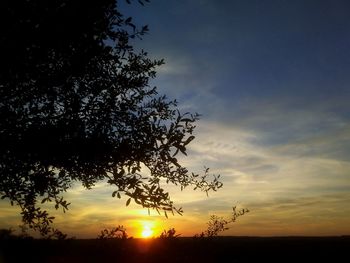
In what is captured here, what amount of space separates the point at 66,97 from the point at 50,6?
2.92m

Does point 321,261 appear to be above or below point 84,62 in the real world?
below

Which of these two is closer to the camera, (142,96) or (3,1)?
(3,1)

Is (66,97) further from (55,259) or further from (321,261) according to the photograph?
(321,261)

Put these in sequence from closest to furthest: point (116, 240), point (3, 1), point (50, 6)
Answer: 1. point (3, 1)
2. point (50, 6)
3. point (116, 240)

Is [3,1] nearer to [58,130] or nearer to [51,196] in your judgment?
[58,130]

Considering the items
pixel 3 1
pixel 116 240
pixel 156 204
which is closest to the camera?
pixel 3 1

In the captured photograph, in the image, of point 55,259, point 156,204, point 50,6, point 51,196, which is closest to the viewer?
point 50,6

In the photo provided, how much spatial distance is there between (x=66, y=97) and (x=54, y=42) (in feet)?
6.79

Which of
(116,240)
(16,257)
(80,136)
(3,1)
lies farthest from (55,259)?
(3,1)

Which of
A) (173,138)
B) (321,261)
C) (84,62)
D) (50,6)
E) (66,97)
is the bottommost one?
(321,261)

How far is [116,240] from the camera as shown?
515 inches

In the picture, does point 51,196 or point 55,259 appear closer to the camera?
point 51,196

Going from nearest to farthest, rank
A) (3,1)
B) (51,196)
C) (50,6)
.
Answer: (3,1) < (50,6) < (51,196)

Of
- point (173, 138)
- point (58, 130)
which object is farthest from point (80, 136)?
point (173, 138)
